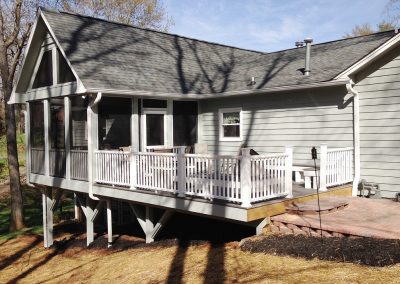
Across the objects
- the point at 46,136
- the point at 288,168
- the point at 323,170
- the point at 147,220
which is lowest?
the point at 147,220

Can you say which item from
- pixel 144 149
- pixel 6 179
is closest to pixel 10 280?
pixel 144 149

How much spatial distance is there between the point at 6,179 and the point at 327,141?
23.5 metres

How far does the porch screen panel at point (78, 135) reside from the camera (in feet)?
38.1

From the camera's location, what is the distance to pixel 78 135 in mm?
11984

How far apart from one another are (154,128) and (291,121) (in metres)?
4.26

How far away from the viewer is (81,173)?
11.6m

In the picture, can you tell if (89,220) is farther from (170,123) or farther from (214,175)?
(214,175)

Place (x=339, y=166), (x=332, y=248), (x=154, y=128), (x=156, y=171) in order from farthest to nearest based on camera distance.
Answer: (x=154, y=128), (x=339, y=166), (x=156, y=171), (x=332, y=248)

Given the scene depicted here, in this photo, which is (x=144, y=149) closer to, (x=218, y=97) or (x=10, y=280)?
(x=218, y=97)

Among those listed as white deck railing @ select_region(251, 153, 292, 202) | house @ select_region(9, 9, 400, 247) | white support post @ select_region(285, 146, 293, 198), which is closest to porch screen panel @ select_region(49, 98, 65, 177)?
house @ select_region(9, 9, 400, 247)

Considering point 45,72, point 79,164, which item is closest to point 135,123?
point 79,164

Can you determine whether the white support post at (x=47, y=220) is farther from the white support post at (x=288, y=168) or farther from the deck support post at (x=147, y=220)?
the white support post at (x=288, y=168)

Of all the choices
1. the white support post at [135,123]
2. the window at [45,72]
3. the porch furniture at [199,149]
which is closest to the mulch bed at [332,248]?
the porch furniture at [199,149]

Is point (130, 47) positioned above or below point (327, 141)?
above
